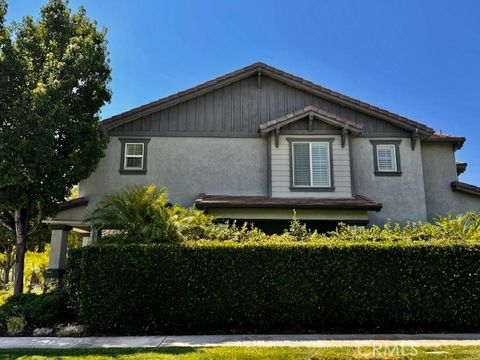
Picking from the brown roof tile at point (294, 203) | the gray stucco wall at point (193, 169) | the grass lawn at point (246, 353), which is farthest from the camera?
the gray stucco wall at point (193, 169)

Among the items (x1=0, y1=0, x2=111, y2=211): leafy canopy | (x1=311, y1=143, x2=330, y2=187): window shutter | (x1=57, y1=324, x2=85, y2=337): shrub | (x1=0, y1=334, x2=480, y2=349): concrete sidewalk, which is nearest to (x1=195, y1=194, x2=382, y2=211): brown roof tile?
(x1=311, y1=143, x2=330, y2=187): window shutter

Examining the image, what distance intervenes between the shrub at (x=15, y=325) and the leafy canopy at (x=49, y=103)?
170 inches

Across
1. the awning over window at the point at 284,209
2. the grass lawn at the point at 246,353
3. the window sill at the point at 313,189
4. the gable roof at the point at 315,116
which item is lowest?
the grass lawn at the point at 246,353

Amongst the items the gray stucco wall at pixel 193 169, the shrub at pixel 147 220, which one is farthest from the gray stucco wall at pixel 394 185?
the shrub at pixel 147 220

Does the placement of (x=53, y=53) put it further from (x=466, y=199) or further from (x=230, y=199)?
(x=466, y=199)

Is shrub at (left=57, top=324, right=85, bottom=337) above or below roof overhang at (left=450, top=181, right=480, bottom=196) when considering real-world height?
below

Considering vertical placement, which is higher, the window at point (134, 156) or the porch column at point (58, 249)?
the window at point (134, 156)

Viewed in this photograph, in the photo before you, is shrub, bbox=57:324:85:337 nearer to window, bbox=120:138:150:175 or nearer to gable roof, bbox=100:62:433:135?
window, bbox=120:138:150:175

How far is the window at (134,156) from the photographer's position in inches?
681

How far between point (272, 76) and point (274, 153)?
11.2 ft

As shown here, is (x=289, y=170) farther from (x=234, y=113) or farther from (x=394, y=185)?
(x=394, y=185)

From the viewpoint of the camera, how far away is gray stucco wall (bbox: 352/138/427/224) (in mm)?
16891

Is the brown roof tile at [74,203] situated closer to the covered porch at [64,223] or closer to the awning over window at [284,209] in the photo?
the covered porch at [64,223]

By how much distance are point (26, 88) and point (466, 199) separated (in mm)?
16515
